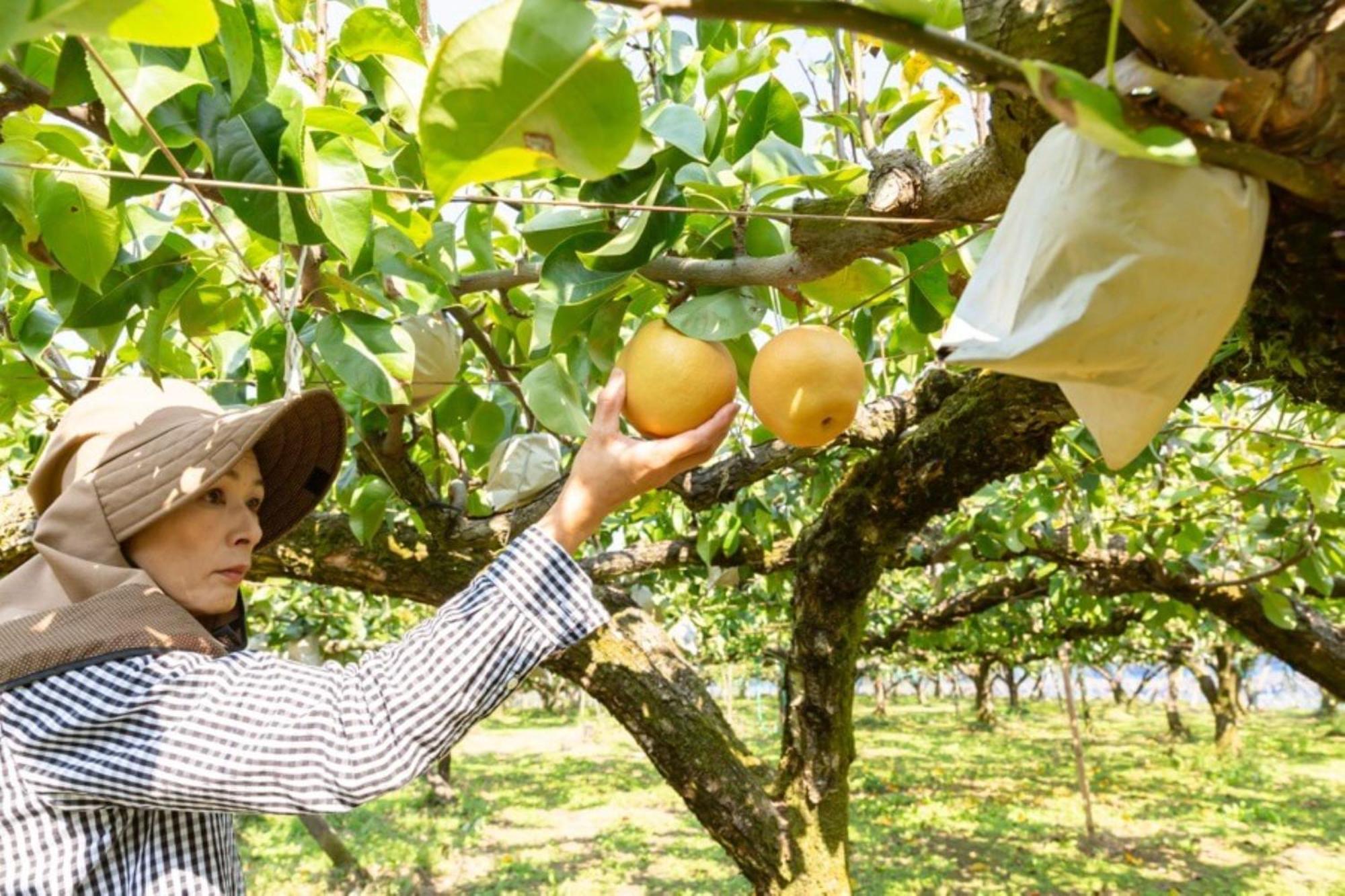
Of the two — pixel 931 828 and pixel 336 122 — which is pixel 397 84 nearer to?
pixel 336 122

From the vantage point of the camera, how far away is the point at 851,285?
1169mm

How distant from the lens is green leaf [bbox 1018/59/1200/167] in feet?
1.55

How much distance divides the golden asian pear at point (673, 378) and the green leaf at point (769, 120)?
0.30 metres

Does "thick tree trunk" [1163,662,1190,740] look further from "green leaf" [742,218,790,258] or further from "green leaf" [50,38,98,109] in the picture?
"green leaf" [50,38,98,109]

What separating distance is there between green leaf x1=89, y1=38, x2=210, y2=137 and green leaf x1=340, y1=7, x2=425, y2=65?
23 centimetres

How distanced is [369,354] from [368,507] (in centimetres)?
120

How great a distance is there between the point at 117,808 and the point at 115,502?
362mm

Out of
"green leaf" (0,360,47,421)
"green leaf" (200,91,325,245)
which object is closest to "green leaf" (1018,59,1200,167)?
"green leaf" (200,91,325,245)

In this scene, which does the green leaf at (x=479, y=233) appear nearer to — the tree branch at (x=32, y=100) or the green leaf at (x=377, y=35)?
the green leaf at (x=377, y=35)

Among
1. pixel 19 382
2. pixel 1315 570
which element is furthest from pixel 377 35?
pixel 1315 570

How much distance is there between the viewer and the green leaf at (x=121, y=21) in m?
0.44

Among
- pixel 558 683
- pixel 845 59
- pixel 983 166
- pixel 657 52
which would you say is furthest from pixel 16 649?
pixel 558 683

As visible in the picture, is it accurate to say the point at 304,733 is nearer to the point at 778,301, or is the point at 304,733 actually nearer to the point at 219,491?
the point at 219,491

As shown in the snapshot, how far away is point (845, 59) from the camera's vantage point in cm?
163
